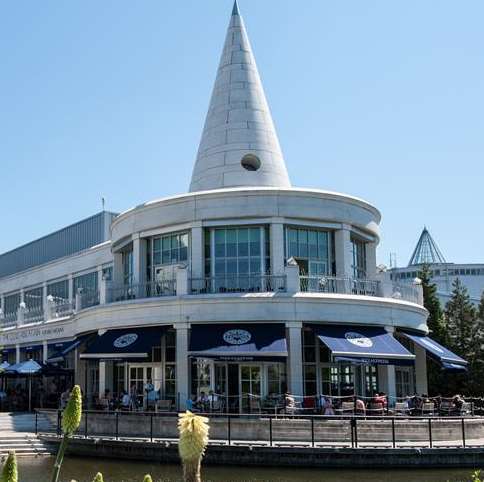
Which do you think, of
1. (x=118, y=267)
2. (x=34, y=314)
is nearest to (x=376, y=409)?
(x=118, y=267)

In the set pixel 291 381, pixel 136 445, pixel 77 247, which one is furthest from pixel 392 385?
pixel 77 247

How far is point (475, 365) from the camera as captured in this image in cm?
4747

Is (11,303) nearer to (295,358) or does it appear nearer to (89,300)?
(89,300)

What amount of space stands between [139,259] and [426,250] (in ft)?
247

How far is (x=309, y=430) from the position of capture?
24.9m

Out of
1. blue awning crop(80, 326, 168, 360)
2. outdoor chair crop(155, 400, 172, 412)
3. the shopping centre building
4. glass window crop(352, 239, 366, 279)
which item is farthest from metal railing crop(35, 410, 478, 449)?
glass window crop(352, 239, 366, 279)

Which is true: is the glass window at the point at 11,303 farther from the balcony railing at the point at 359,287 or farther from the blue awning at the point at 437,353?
the blue awning at the point at 437,353

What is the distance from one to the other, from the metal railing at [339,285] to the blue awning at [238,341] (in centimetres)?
257

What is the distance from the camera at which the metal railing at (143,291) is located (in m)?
32.6

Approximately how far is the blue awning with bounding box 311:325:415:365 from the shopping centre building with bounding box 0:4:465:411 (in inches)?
2.7

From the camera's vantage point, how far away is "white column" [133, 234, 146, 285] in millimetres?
34344

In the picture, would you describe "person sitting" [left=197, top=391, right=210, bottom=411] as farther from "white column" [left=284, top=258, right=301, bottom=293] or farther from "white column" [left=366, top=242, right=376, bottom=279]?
"white column" [left=366, top=242, right=376, bottom=279]

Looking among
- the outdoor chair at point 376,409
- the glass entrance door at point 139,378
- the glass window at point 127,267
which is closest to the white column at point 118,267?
the glass window at point 127,267

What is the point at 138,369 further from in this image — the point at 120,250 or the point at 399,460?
the point at 399,460
